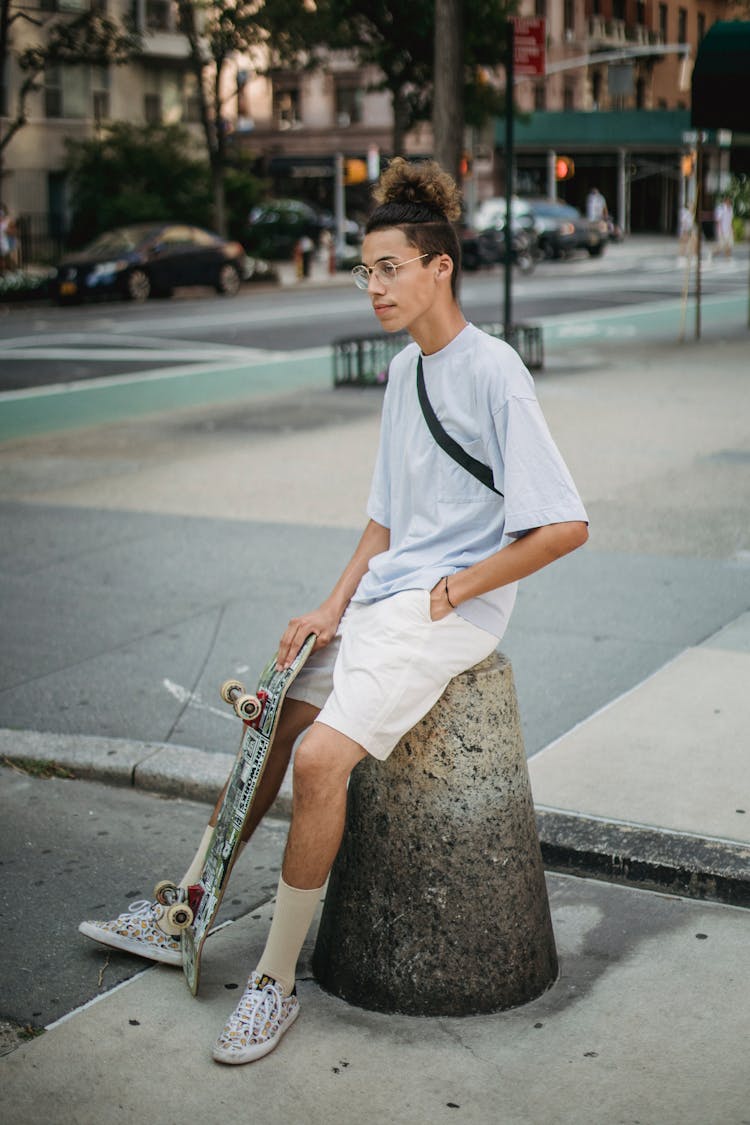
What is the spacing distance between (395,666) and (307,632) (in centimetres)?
36

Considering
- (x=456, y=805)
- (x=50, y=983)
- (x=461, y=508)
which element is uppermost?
(x=461, y=508)

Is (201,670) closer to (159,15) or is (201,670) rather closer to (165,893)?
(165,893)

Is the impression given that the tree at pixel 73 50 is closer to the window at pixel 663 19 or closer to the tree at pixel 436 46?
the tree at pixel 436 46

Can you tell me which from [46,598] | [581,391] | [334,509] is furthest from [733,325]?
[46,598]

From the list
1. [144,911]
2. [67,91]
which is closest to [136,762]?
[144,911]

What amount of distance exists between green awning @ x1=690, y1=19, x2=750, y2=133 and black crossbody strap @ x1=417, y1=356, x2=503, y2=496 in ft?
28.0

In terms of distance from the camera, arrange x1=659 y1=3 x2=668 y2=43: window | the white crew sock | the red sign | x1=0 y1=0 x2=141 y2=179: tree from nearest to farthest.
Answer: the white crew sock < the red sign < x1=0 y1=0 x2=141 y2=179: tree < x1=659 y1=3 x2=668 y2=43: window

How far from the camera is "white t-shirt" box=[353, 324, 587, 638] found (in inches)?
129

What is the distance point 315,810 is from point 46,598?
167 inches

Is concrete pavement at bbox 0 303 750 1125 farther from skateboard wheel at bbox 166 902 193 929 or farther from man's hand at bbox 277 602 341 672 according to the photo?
man's hand at bbox 277 602 341 672

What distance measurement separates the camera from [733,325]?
71.5 ft

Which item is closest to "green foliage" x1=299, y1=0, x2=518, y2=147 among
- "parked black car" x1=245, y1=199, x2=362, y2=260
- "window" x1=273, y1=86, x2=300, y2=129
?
"parked black car" x1=245, y1=199, x2=362, y2=260

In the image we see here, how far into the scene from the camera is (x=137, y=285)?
3039 cm

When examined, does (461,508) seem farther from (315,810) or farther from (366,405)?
(366,405)
